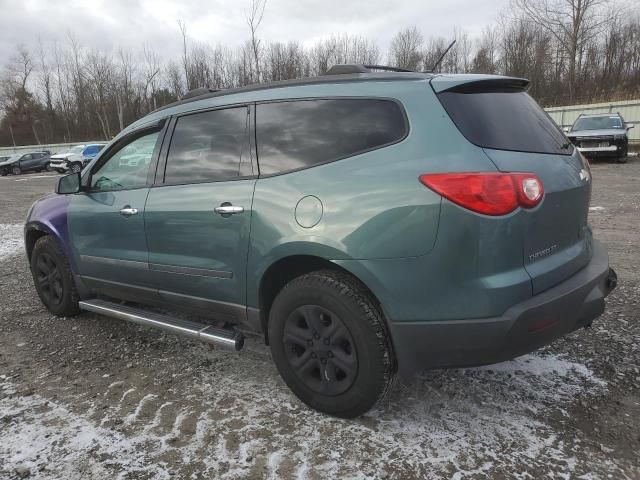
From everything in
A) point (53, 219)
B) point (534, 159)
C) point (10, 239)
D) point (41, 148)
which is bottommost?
point (10, 239)

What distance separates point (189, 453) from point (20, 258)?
222 inches

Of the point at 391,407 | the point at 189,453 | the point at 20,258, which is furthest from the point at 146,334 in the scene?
the point at 20,258

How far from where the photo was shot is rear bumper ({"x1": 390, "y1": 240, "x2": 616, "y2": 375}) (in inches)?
85.4

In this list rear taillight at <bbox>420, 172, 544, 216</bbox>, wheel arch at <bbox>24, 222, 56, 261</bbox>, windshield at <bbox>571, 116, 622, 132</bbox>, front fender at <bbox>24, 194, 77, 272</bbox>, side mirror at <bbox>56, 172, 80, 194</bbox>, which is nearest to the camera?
rear taillight at <bbox>420, 172, 544, 216</bbox>

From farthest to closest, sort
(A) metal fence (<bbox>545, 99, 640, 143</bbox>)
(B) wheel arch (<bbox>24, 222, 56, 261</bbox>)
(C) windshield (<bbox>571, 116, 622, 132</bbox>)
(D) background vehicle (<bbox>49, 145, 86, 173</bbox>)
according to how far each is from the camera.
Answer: (D) background vehicle (<bbox>49, 145, 86, 173</bbox>)
(A) metal fence (<bbox>545, 99, 640, 143</bbox>)
(C) windshield (<bbox>571, 116, 622, 132</bbox>)
(B) wheel arch (<bbox>24, 222, 56, 261</bbox>)

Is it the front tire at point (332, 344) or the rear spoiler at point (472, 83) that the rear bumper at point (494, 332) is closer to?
the front tire at point (332, 344)

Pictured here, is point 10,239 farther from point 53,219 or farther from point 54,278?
point 53,219

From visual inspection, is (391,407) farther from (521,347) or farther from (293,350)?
(521,347)

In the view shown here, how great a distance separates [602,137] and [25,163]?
31.3 meters

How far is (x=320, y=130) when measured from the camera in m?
2.68

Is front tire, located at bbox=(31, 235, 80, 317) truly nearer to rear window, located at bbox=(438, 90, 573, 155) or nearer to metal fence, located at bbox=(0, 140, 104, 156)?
rear window, located at bbox=(438, 90, 573, 155)

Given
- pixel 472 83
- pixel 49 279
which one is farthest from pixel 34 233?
pixel 472 83

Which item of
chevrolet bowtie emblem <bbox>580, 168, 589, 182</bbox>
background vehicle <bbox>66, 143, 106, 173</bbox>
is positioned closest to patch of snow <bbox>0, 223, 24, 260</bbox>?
chevrolet bowtie emblem <bbox>580, 168, 589, 182</bbox>

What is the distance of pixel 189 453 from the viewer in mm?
2434
